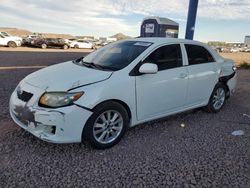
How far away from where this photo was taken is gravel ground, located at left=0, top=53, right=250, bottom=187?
2.81 m

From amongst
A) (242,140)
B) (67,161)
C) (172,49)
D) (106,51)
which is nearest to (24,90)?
(67,161)

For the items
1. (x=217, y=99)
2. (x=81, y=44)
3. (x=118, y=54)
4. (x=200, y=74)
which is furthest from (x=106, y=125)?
(x=81, y=44)

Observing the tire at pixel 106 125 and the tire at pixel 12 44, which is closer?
the tire at pixel 106 125

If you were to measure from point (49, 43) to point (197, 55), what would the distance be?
2310 cm

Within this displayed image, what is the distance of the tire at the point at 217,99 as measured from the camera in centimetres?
515

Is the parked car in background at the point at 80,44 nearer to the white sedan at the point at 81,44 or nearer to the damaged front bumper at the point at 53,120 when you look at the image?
the white sedan at the point at 81,44

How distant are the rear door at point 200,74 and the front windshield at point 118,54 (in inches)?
39.7

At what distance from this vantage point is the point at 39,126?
3191 mm

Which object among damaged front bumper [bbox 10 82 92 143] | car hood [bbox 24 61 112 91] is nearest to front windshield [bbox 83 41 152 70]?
car hood [bbox 24 61 112 91]

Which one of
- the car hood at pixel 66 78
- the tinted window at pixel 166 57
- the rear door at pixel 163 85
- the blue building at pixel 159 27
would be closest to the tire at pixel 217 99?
the rear door at pixel 163 85

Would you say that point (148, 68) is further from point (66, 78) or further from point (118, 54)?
point (66, 78)

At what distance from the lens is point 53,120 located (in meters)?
3.07

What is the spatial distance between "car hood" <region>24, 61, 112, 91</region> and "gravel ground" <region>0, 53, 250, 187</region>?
908 millimetres

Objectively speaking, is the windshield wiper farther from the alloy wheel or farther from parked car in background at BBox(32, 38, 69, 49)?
parked car in background at BBox(32, 38, 69, 49)
